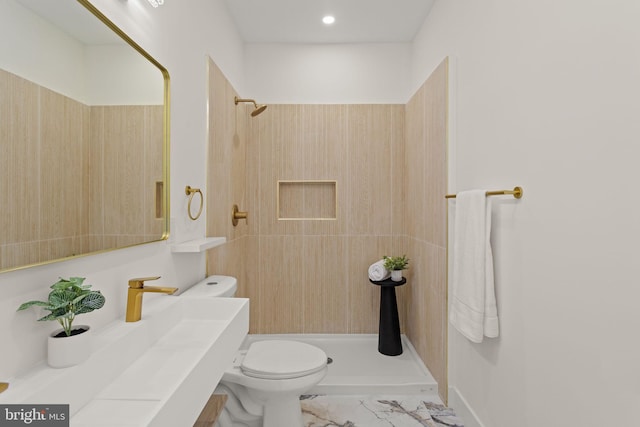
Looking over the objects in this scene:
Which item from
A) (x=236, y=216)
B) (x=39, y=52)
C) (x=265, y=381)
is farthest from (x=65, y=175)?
(x=236, y=216)

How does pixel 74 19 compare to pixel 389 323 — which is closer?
pixel 74 19

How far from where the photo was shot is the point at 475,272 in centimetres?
154

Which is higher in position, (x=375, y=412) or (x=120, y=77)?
(x=120, y=77)

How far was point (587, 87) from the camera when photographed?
101 cm

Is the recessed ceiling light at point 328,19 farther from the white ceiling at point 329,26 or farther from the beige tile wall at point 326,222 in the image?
the beige tile wall at point 326,222

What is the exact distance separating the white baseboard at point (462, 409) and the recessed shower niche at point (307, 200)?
5.17ft

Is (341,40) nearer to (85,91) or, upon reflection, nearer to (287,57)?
(287,57)

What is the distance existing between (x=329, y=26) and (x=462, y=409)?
275 centimetres

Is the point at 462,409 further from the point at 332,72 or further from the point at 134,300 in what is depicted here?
the point at 332,72

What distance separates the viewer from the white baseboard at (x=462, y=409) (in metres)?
1.74

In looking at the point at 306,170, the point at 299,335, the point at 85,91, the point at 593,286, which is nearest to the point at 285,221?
the point at 306,170

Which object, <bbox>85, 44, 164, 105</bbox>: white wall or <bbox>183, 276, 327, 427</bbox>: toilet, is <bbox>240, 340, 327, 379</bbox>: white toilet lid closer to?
<bbox>183, 276, 327, 427</bbox>: toilet

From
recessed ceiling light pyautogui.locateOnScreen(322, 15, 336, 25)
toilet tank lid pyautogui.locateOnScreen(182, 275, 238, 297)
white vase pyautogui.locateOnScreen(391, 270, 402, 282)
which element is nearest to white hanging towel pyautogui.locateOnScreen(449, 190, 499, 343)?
white vase pyautogui.locateOnScreen(391, 270, 402, 282)

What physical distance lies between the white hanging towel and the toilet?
2.52 ft
